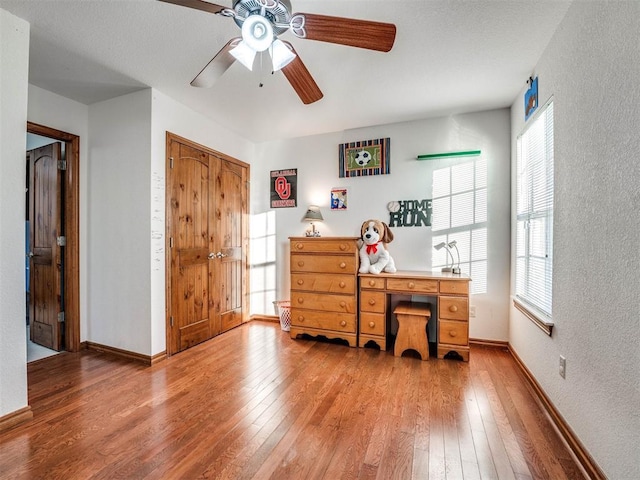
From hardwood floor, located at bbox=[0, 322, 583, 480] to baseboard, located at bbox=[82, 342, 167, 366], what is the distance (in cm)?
8

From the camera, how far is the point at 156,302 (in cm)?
269

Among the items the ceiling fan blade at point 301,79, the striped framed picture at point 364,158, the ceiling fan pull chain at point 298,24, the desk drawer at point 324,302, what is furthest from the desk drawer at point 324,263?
the ceiling fan pull chain at point 298,24

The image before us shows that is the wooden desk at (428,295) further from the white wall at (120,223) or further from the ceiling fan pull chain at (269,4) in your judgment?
the ceiling fan pull chain at (269,4)

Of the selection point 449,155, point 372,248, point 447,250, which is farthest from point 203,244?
point 449,155

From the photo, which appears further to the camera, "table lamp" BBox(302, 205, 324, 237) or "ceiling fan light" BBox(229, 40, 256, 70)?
"table lamp" BBox(302, 205, 324, 237)

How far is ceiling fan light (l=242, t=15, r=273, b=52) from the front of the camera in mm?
1333

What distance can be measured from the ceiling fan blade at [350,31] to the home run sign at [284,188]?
2.48 m

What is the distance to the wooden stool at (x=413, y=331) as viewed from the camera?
9.02ft

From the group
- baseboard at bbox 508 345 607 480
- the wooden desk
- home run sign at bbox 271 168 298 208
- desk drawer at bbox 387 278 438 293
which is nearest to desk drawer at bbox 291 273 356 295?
the wooden desk

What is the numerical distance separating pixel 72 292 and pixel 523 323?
14.1 feet

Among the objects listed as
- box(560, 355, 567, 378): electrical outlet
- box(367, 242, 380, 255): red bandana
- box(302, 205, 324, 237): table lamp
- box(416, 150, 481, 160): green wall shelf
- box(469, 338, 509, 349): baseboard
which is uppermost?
box(416, 150, 481, 160): green wall shelf

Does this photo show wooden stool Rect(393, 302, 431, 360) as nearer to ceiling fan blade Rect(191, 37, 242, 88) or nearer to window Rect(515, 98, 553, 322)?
window Rect(515, 98, 553, 322)

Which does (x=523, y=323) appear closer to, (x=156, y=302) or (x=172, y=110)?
(x=156, y=302)

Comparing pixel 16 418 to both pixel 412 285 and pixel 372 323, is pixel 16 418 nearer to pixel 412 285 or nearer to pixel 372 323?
pixel 372 323
